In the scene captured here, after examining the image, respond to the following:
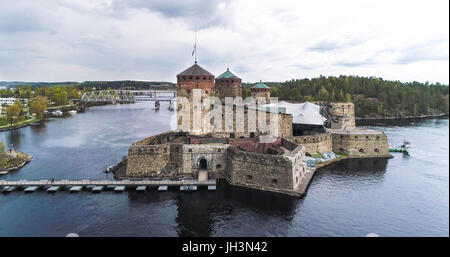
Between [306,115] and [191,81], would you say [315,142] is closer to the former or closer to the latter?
[306,115]

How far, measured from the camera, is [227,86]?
124 ft

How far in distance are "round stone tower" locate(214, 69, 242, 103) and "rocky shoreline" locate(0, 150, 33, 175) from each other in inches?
925

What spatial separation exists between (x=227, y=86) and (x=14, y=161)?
25482 mm

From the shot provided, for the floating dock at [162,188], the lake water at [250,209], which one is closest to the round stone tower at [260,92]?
the lake water at [250,209]

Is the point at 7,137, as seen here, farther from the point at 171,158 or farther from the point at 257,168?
the point at 257,168

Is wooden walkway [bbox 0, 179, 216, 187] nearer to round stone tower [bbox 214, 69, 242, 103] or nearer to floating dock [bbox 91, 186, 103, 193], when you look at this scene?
floating dock [bbox 91, 186, 103, 193]

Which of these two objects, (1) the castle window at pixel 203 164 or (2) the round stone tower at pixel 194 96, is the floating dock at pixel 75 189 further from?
(2) the round stone tower at pixel 194 96

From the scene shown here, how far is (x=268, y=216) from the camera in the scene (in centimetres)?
2023

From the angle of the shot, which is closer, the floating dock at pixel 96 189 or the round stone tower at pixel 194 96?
the floating dock at pixel 96 189

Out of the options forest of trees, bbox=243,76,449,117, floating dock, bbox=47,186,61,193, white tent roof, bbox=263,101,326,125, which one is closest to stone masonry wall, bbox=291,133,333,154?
white tent roof, bbox=263,101,326,125

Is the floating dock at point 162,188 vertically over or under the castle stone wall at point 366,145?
under

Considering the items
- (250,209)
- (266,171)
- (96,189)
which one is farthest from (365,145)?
(96,189)

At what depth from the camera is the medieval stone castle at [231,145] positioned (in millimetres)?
24516

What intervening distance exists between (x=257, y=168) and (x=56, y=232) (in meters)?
14.9
